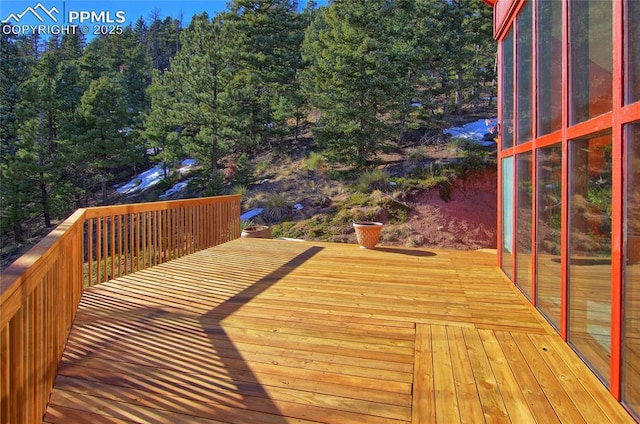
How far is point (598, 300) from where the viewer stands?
2.15 metres

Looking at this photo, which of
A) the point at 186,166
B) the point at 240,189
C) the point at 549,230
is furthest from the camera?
the point at 186,166

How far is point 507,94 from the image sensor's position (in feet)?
14.1

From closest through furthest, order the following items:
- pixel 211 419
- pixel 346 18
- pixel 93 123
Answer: pixel 211 419 < pixel 346 18 < pixel 93 123

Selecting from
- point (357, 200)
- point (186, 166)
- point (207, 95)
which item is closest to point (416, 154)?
point (357, 200)

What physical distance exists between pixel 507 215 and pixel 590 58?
2.37m

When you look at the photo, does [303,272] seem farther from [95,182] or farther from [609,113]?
[95,182]

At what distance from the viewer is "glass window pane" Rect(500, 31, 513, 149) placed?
419 cm

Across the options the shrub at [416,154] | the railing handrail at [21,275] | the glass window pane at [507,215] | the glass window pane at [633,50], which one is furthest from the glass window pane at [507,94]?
the shrub at [416,154]

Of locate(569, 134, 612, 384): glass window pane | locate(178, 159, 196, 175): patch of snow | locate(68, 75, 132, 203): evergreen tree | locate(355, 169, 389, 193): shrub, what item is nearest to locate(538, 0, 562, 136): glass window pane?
locate(569, 134, 612, 384): glass window pane

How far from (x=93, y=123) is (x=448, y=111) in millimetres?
15167

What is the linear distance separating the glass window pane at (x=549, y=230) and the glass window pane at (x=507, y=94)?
119cm

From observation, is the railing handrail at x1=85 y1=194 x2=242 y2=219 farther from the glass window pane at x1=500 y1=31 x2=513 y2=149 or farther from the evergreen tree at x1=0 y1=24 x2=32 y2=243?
the evergreen tree at x1=0 y1=24 x2=32 y2=243

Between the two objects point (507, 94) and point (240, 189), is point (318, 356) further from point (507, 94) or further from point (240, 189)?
point (240, 189)

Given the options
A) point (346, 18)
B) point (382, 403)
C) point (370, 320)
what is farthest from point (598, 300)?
point (346, 18)
